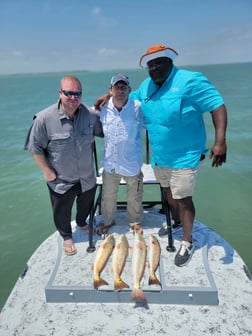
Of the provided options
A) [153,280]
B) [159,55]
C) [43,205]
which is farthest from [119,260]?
[43,205]

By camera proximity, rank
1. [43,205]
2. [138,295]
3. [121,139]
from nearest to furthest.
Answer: [138,295]
[121,139]
[43,205]

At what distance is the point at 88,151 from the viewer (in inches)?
137

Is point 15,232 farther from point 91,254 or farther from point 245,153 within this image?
point 245,153

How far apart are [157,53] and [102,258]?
2326 mm

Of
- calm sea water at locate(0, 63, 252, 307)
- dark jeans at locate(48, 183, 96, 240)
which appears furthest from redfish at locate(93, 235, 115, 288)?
calm sea water at locate(0, 63, 252, 307)

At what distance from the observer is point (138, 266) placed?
10.1 feet

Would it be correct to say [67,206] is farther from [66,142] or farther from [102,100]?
[102,100]

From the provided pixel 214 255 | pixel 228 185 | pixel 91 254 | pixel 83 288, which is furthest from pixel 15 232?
pixel 228 185

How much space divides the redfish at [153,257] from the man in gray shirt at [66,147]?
972 millimetres

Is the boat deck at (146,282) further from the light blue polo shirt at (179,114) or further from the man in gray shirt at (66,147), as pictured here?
the light blue polo shirt at (179,114)

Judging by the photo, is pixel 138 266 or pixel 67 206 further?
pixel 67 206

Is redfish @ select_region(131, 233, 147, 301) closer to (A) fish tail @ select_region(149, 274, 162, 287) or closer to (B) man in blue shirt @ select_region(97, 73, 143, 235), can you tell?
(A) fish tail @ select_region(149, 274, 162, 287)

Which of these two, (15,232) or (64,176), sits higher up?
(64,176)

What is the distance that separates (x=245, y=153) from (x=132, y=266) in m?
10.2
